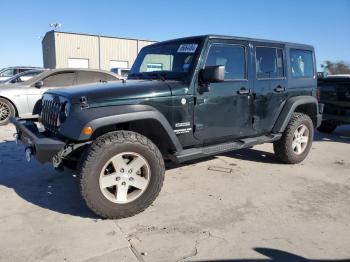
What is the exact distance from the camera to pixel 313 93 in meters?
5.98

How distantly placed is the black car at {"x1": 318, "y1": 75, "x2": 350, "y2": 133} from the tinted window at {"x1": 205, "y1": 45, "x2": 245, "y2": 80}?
12.6 feet

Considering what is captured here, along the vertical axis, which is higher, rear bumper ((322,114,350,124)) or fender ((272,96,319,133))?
fender ((272,96,319,133))

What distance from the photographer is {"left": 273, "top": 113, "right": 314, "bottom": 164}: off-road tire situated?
18.1 ft

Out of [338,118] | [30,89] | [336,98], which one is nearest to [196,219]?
[338,118]

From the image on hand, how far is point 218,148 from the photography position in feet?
14.8

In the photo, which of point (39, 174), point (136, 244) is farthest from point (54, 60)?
point (136, 244)

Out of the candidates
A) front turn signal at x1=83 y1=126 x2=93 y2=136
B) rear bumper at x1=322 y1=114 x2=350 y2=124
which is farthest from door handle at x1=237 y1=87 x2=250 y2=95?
rear bumper at x1=322 y1=114 x2=350 y2=124

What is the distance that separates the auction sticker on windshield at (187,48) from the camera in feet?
14.2

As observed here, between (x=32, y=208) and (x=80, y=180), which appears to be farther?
(x=32, y=208)

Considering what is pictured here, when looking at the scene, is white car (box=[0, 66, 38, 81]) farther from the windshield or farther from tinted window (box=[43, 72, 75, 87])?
the windshield

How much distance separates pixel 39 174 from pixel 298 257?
3.71 m

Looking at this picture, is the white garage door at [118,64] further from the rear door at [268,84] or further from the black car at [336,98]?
the rear door at [268,84]

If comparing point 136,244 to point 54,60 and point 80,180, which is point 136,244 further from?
point 54,60

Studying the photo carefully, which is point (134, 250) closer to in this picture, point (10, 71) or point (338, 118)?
point (338, 118)
